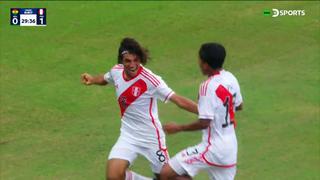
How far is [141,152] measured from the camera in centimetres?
849

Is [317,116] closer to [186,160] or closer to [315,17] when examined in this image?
[186,160]

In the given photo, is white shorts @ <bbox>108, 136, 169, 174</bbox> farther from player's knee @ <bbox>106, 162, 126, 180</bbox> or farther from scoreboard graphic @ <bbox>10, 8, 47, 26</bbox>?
scoreboard graphic @ <bbox>10, 8, 47, 26</bbox>

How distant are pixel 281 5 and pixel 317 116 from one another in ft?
30.0

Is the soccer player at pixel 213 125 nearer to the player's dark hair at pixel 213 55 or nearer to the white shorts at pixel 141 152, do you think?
the player's dark hair at pixel 213 55

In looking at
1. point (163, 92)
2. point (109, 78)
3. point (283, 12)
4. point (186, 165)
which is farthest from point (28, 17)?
point (186, 165)

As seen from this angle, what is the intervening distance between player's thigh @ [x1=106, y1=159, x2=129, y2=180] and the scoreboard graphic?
478 inches

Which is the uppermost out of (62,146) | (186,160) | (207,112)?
(207,112)

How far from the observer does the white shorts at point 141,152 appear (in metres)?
8.35

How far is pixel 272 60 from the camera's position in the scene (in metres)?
17.0

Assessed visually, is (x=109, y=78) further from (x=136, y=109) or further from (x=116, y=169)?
(x=116, y=169)

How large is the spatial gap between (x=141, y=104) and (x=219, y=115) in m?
1.51

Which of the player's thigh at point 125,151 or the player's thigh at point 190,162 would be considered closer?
the player's thigh at point 190,162

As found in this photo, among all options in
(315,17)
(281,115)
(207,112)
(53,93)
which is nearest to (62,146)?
(53,93)

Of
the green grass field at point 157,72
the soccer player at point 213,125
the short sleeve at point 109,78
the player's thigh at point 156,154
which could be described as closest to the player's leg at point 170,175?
the soccer player at point 213,125
